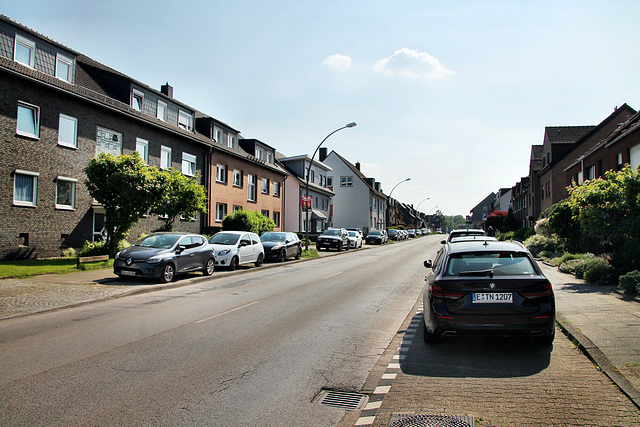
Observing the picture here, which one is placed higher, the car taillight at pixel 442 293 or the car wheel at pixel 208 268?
the car taillight at pixel 442 293

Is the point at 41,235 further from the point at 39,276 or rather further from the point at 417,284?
the point at 417,284

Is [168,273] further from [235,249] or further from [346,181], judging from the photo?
[346,181]

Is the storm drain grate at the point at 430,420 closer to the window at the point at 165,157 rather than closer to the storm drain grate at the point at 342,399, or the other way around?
the storm drain grate at the point at 342,399

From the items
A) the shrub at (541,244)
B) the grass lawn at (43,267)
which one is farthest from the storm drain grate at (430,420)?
the shrub at (541,244)

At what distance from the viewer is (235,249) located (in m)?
18.2

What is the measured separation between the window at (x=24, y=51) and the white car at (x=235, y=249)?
32.6 ft

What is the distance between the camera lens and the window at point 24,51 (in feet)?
57.2

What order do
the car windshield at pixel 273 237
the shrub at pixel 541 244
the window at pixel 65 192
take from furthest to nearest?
the car windshield at pixel 273 237, the shrub at pixel 541 244, the window at pixel 65 192

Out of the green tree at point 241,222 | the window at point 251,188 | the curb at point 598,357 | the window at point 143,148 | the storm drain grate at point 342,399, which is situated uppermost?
the window at point 143,148

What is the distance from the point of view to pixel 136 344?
6.36 m

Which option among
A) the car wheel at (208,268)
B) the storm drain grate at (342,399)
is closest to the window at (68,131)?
the car wheel at (208,268)

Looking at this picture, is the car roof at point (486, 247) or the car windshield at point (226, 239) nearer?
the car roof at point (486, 247)

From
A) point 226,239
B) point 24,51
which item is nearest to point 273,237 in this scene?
point 226,239

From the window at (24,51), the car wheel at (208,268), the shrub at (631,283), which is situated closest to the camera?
A: the shrub at (631,283)
